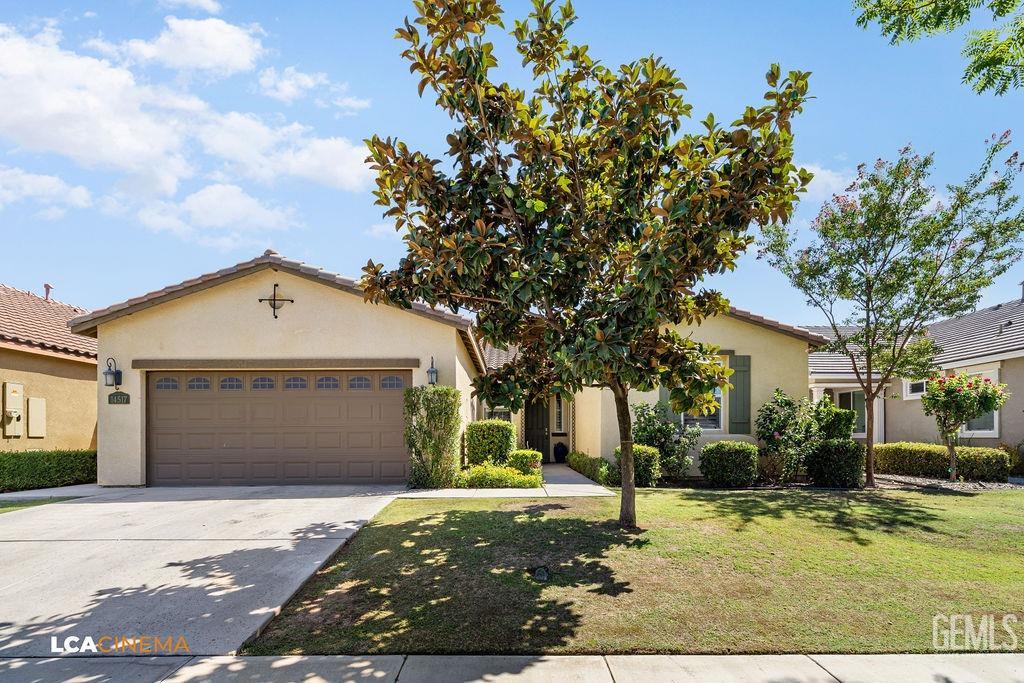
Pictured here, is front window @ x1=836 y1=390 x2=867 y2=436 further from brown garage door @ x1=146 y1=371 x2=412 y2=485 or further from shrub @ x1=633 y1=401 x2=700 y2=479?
brown garage door @ x1=146 y1=371 x2=412 y2=485

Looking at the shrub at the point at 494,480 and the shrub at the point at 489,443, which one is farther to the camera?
the shrub at the point at 489,443

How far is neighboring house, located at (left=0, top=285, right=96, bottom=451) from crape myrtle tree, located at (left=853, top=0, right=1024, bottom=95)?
17.2 m

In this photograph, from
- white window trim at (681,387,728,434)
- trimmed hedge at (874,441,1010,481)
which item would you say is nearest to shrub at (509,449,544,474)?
white window trim at (681,387,728,434)

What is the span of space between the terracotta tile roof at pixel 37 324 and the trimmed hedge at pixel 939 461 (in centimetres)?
2115

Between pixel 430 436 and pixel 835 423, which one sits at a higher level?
pixel 835 423

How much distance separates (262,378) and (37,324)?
7864 mm

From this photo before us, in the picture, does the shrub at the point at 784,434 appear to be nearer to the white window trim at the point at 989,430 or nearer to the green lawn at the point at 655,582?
the green lawn at the point at 655,582

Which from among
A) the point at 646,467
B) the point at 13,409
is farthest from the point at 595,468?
the point at 13,409

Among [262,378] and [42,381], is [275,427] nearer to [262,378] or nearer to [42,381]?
[262,378]

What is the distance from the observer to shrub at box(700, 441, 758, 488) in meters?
11.2

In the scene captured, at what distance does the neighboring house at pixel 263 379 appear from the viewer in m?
11.6

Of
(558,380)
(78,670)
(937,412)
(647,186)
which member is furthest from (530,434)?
(78,670)

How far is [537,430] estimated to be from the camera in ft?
62.7

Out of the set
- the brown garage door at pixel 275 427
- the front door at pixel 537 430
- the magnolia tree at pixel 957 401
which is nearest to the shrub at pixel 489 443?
the brown garage door at pixel 275 427
